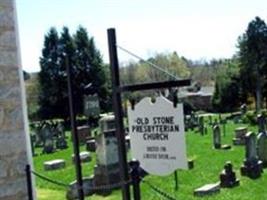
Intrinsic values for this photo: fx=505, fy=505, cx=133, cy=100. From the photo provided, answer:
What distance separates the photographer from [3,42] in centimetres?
555

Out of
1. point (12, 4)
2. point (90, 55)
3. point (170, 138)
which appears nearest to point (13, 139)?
point (12, 4)

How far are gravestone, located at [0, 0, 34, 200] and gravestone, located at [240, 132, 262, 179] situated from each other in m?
8.03

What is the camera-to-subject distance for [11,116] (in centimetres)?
560

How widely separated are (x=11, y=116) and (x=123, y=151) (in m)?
1.92

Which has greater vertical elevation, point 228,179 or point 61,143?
point 61,143

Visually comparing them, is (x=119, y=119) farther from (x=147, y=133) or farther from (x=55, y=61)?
(x=55, y=61)

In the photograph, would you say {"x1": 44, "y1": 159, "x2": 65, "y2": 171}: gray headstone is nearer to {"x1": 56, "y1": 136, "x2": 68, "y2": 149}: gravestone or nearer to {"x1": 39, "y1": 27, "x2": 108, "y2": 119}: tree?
{"x1": 56, "y1": 136, "x2": 68, "y2": 149}: gravestone

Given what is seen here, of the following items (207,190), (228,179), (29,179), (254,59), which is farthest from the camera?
(254,59)

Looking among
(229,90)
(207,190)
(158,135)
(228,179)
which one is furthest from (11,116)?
(229,90)

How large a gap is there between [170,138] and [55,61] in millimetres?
41535

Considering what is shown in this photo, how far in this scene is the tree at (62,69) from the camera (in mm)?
42594

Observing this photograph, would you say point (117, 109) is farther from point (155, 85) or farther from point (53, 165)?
point (53, 165)

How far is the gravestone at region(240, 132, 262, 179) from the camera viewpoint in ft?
41.2

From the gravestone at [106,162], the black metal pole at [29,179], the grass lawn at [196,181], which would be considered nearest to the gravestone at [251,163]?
the grass lawn at [196,181]
